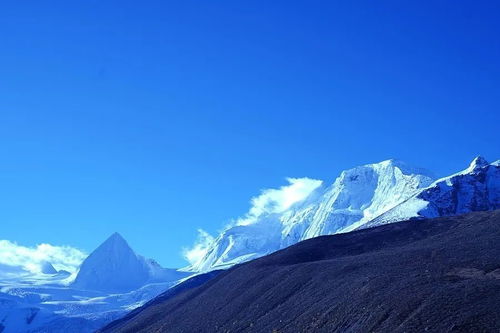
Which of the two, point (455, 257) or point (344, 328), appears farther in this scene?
point (455, 257)

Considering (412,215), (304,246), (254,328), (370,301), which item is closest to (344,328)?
(370,301)

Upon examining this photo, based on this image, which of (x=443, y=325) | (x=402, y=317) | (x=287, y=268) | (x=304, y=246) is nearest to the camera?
(x=443, y=325)

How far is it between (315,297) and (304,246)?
39.6 meters

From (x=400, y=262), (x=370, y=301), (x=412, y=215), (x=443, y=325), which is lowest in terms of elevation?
(x=443, y=325)

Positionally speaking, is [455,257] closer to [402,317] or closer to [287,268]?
[402,317]

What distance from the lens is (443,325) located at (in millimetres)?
50438

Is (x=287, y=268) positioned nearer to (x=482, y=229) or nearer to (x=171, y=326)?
(x=171, y=326)

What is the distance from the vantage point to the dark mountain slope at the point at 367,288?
54688 mm

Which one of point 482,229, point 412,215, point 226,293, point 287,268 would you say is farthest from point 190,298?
point 412,215

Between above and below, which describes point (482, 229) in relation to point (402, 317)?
above

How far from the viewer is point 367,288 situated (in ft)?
223

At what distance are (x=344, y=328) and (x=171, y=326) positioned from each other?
43.3 metres

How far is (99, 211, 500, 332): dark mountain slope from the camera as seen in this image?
54.7 m

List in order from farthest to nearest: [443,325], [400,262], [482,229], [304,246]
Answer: [304,246] → [482,229] → [400,262] → [443,325]
